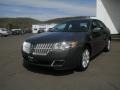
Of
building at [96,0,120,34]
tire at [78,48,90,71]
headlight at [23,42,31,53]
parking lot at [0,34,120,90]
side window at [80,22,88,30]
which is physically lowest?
parking lot at [0,34,120,90]

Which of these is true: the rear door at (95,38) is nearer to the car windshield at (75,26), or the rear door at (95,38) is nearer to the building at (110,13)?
the car windshield at (75,26)

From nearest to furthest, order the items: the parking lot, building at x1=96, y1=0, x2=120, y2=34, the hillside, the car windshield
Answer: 1. the parking lot
2. the car windshield
3. building at x1=96, y1=0, x2=120, y2=34
4. the hillside

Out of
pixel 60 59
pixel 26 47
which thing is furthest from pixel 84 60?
pixel 26 47

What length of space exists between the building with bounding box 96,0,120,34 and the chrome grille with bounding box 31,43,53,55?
14.5 metres

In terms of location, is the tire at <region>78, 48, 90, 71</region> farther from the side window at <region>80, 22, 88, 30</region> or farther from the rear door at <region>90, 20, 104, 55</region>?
the side window at <region>80, 22, 88, 30</region>

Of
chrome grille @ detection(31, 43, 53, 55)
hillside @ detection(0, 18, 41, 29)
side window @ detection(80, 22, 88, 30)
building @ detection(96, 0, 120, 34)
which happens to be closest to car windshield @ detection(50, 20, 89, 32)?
side window @ detection(80, 22, 88, 30)

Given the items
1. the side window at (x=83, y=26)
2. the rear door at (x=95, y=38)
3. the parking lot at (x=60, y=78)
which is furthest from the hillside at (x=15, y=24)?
the parking lot at (x=60, y=78)

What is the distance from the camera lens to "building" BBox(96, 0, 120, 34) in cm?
1866

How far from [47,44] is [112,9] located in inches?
661

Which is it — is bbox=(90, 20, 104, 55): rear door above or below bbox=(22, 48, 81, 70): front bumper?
above

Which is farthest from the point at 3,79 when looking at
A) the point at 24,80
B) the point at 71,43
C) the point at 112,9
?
the point at 112,9

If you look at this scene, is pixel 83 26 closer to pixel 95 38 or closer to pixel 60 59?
pixel 95 38

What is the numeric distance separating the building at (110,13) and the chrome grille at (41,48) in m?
14.5

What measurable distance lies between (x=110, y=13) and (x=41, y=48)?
54.0ft
